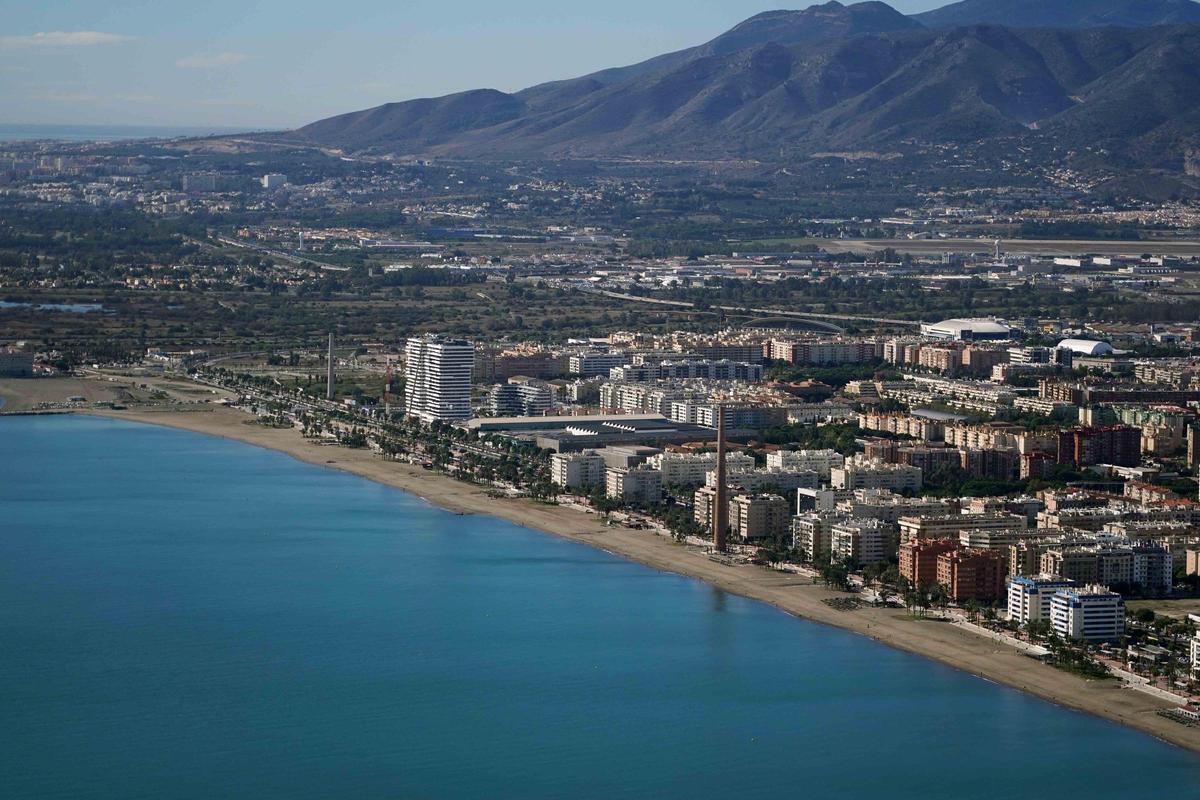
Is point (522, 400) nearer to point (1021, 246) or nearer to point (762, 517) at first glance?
point (762, 517)

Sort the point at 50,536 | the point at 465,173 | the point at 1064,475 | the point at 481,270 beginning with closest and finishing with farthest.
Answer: the point at 50,536 < the point at 1064,475 < the point at 481,270 < the point at 465,173

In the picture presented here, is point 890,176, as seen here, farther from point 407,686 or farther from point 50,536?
point 407,686

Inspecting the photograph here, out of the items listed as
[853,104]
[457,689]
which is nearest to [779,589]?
[457,689]

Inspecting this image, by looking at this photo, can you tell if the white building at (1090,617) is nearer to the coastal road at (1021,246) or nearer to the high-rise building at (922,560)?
the high-rise building at (922,560)

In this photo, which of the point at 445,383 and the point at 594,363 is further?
the point at 594,363

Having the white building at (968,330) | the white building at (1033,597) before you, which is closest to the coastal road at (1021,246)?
the white building at (968,330)

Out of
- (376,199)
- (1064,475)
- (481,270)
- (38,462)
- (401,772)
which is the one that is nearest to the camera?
(401,772)

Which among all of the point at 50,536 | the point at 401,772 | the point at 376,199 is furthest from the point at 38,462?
the point at 376,199

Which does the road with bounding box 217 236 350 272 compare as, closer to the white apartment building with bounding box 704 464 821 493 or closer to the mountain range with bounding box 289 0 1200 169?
the mountain range with bounding box 289 0 1200 169
